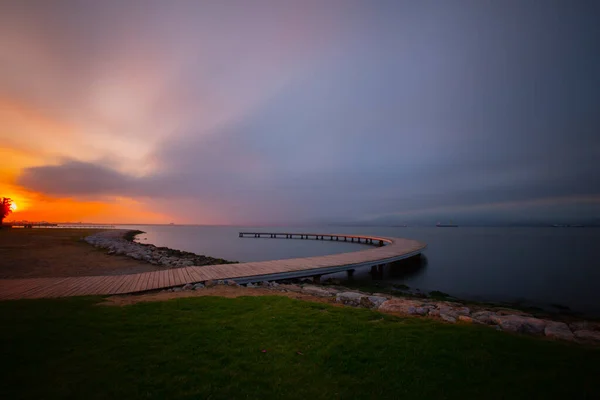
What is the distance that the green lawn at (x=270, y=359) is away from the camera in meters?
3.44

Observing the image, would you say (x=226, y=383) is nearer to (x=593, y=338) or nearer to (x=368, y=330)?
(x=368, y=330)

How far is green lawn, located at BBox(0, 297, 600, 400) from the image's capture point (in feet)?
11.3

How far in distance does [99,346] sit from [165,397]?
2.22 meters

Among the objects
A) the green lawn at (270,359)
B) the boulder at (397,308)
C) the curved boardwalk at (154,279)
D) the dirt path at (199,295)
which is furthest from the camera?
the curved boardwalk at (154,279)

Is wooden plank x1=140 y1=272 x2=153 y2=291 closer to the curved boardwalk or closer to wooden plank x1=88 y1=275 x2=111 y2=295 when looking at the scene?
the curved boardwalk

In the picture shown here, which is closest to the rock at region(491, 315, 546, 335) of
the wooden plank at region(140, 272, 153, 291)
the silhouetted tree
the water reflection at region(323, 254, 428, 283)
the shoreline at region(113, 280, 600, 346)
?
the shoreline at region(113, 280, 600, 346)

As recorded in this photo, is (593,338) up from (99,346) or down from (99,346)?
down

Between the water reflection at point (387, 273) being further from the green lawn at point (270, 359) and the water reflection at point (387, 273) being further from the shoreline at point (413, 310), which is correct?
the green lawn at point (270, 359)

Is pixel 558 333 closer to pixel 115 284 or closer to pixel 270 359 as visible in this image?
pixel 270 359

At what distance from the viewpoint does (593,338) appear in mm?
6645

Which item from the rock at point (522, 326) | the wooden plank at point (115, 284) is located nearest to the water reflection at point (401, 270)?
the rock at point (522, 326)

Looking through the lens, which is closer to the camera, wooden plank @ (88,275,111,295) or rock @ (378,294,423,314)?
rock @ (378,294,423,314)

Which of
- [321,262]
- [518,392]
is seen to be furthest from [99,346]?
[321,262]

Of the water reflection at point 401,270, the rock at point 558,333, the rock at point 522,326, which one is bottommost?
the water reflection at point 401,270
